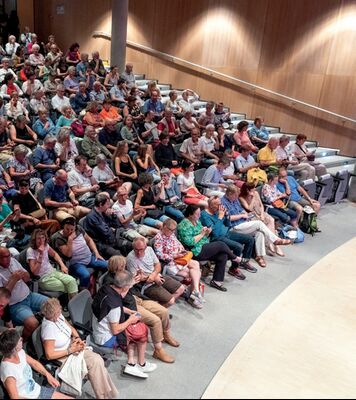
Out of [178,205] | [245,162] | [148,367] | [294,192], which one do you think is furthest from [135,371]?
[245,162]

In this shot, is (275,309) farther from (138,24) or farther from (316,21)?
(138,24)

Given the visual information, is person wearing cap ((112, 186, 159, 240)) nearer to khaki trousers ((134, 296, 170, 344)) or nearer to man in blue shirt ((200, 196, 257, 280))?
man in blue shirt ((200, 196, 257, 280))

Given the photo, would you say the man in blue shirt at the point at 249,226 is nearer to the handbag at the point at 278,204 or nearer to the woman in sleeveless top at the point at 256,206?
the woman in sleeveless top at the point at 256,206

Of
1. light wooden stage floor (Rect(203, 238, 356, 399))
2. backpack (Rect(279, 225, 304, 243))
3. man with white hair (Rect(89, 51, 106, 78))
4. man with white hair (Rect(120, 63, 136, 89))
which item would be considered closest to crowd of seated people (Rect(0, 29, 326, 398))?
backpack (Rect(279, 225, 304, 243))

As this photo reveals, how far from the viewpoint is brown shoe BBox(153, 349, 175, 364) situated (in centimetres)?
355

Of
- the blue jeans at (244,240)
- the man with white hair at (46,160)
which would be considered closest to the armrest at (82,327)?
the blue jeans at (244,240)

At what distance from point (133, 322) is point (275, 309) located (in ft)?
3.50

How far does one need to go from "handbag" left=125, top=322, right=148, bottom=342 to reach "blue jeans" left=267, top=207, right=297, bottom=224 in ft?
10.6

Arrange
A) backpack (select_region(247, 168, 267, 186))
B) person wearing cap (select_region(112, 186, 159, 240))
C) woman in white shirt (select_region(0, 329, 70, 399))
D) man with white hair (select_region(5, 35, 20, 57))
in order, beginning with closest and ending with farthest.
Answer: woman in white shirt (select_region(0, 329, 70, 399)), person wearing cap (select_region(112, 186, 159, 240)), backpack (select_region(247, 168, 267, 186)), man with white hair (select_region(5, 35, 20, 57))

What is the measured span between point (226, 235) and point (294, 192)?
1.84m

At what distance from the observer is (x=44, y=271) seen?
3.83 meters

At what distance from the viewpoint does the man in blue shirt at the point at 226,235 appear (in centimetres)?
499

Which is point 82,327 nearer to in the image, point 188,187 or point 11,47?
point 188,187

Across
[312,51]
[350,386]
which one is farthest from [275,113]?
[350,386]
